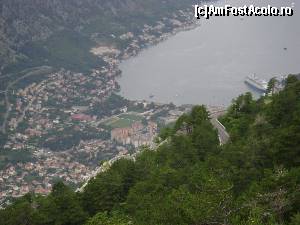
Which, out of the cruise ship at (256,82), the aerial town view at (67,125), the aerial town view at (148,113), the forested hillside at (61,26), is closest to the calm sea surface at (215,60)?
the aerial town view at (148,113)

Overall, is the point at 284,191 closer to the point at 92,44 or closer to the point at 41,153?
the point at 41,153

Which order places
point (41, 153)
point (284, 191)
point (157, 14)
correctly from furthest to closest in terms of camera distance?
point (157, 14)
point (41, 153)
point (284, 191)

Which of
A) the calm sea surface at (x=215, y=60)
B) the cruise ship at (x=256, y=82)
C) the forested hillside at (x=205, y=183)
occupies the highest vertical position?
the calm sea surface at (x=215, y=60)

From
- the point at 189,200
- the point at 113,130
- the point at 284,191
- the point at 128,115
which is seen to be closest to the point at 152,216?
the point at 189,200

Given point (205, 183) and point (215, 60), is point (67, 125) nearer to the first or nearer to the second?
point (215, 60)

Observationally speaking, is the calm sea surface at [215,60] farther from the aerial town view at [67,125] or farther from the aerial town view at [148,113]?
the aerial town view at [67,125]

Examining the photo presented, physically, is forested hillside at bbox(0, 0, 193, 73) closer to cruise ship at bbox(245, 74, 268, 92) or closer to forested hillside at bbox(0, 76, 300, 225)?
cruise ship at bbox(245, 74, 268, 92)
